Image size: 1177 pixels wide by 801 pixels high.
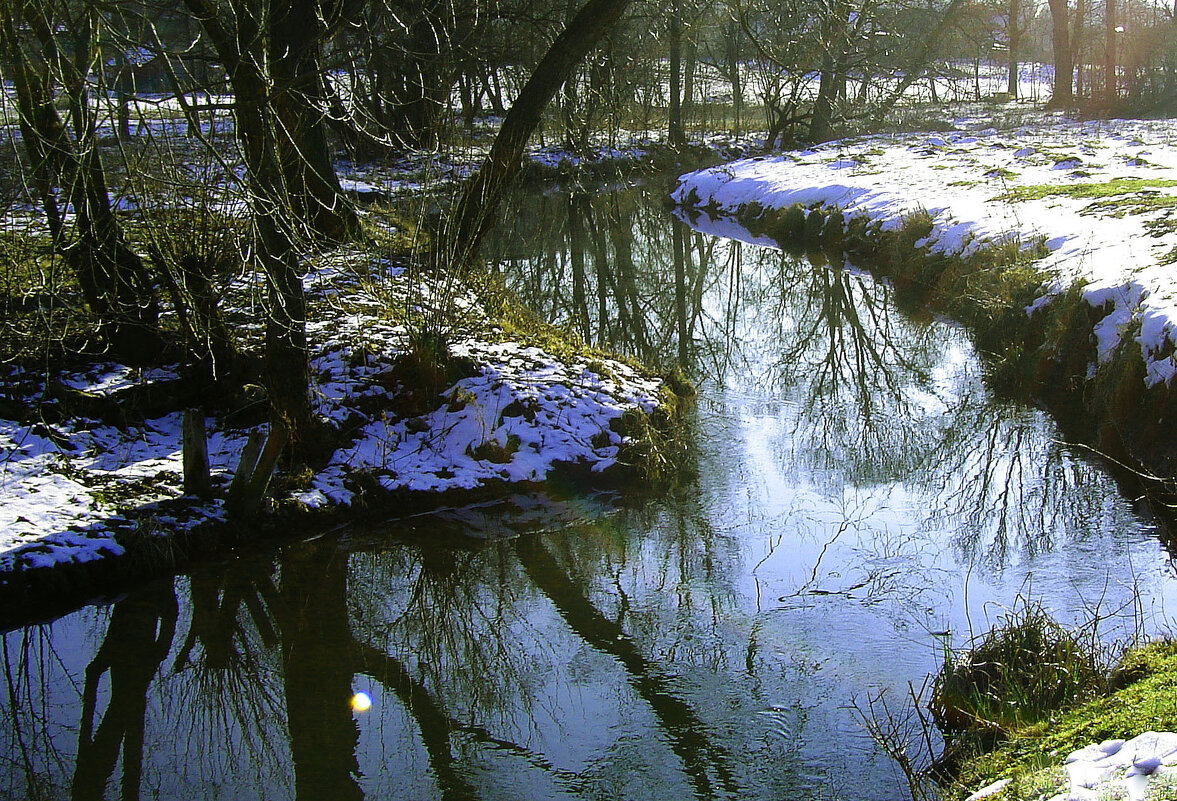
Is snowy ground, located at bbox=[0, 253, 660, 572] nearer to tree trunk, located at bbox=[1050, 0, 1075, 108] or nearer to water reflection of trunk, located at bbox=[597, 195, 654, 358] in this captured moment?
water reflection of trunk, located at bbox=[597, 195, 654, 358]

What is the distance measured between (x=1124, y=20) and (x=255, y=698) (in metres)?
39.2

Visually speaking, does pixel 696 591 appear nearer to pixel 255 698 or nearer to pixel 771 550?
pixel 771 550

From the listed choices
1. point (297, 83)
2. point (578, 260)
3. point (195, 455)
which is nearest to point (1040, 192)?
point (578, 260)

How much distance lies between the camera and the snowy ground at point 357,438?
632 centimetres

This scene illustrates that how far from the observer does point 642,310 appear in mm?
12984

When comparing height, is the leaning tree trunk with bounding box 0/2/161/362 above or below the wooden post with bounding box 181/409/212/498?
above

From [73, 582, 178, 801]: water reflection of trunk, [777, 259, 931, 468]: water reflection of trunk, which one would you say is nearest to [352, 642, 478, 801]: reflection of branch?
[73, 582, 178, 801]: water reflection of trunk

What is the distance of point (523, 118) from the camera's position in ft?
32.0

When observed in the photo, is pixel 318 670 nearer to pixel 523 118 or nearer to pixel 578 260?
pixel 523 118

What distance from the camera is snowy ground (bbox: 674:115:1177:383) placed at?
28.1 ft

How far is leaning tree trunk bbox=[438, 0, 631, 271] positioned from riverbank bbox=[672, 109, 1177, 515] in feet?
16.7

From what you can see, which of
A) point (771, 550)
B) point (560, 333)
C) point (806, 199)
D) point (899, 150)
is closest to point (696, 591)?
point (771, 550)

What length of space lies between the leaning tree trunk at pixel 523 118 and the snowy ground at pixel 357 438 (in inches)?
37.4

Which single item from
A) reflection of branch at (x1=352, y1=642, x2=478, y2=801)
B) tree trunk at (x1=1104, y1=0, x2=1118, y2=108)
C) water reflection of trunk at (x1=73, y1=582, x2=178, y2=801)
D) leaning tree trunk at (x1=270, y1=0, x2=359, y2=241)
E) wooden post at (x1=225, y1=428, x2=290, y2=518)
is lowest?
reflection of branch at (x1=352, y1=642, x2=478, y2=801)
